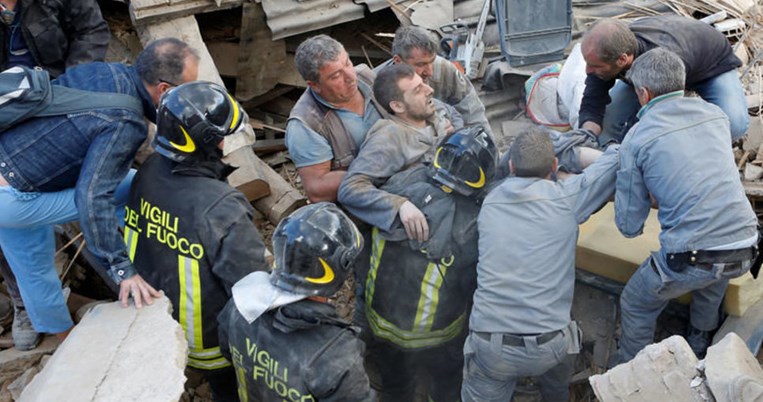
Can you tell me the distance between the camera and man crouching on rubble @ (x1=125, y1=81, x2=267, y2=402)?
3113mm

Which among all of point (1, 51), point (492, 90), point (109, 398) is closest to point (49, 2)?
point (1, 51)

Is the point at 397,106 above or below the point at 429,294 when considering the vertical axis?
above

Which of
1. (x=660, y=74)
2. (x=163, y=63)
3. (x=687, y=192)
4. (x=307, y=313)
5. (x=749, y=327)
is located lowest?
(x=749, y=327)

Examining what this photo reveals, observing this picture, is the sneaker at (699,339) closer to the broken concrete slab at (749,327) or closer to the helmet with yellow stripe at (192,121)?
the broken concrete slab at (749,327)

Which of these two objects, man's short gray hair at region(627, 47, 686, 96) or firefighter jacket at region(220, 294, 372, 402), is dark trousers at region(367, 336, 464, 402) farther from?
man's short gray hair at region(627, 47, 686, 96)

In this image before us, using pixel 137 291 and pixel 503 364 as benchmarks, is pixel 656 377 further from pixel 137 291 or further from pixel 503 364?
pixel 137 291

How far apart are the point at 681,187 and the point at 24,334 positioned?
12.9ft

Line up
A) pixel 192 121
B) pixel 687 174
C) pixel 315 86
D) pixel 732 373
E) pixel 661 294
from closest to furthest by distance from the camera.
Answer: pixel 732 373, pixel 192 121, pixel 687 174, pixel 661 294, pixel 315 86

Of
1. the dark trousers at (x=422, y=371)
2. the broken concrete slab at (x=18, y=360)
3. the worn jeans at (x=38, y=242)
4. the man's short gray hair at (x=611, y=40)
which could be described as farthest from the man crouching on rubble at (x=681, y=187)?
the broken concrete slab at (x=18, y=360)

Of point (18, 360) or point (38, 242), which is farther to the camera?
point (18, 360)

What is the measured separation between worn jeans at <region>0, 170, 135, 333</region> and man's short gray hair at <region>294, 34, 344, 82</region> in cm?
112

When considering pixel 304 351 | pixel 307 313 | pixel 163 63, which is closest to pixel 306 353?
pixel 304 351

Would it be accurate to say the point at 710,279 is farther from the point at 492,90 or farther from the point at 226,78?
the point at 226,78

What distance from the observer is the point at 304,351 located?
2693 mm
